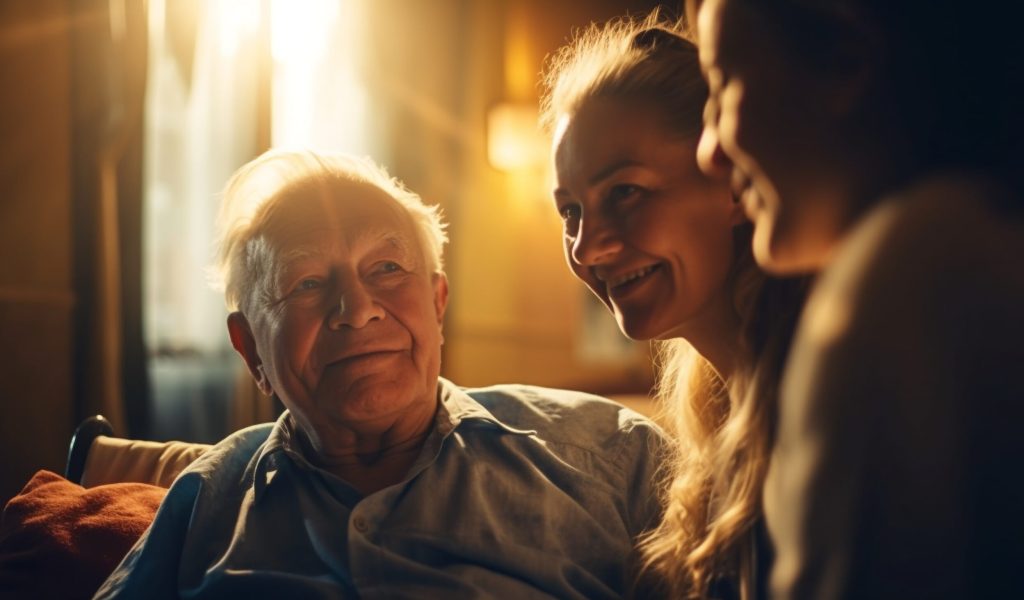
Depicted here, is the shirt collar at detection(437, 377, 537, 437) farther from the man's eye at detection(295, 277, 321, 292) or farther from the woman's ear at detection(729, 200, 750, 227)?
the woman's ear at detection(729, 200, 750, 227)

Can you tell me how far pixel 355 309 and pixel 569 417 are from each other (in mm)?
423

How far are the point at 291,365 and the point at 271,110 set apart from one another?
241 cm

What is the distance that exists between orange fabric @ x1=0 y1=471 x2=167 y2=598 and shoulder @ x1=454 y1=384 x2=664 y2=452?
2.12 ft

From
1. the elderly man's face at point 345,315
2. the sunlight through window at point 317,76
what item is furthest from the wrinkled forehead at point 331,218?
the sunlight through window at point 317,76

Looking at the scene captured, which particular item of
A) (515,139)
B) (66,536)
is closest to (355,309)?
(66,536)

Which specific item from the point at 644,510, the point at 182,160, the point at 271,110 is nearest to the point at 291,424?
the point at 644,510

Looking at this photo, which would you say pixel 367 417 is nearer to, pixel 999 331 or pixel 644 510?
pixel 644 510

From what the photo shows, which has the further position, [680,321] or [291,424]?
[291,424]

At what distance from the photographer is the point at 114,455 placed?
170 centimetres

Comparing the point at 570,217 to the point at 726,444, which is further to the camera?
the point at 570,217

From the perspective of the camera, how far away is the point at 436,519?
4.30ft

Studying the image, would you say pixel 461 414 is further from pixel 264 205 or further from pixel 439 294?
pixel 264 205

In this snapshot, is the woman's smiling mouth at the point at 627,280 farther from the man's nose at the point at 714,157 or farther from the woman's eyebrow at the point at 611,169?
the man's nose at the point at 714,157

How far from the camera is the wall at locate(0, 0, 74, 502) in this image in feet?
9.30
